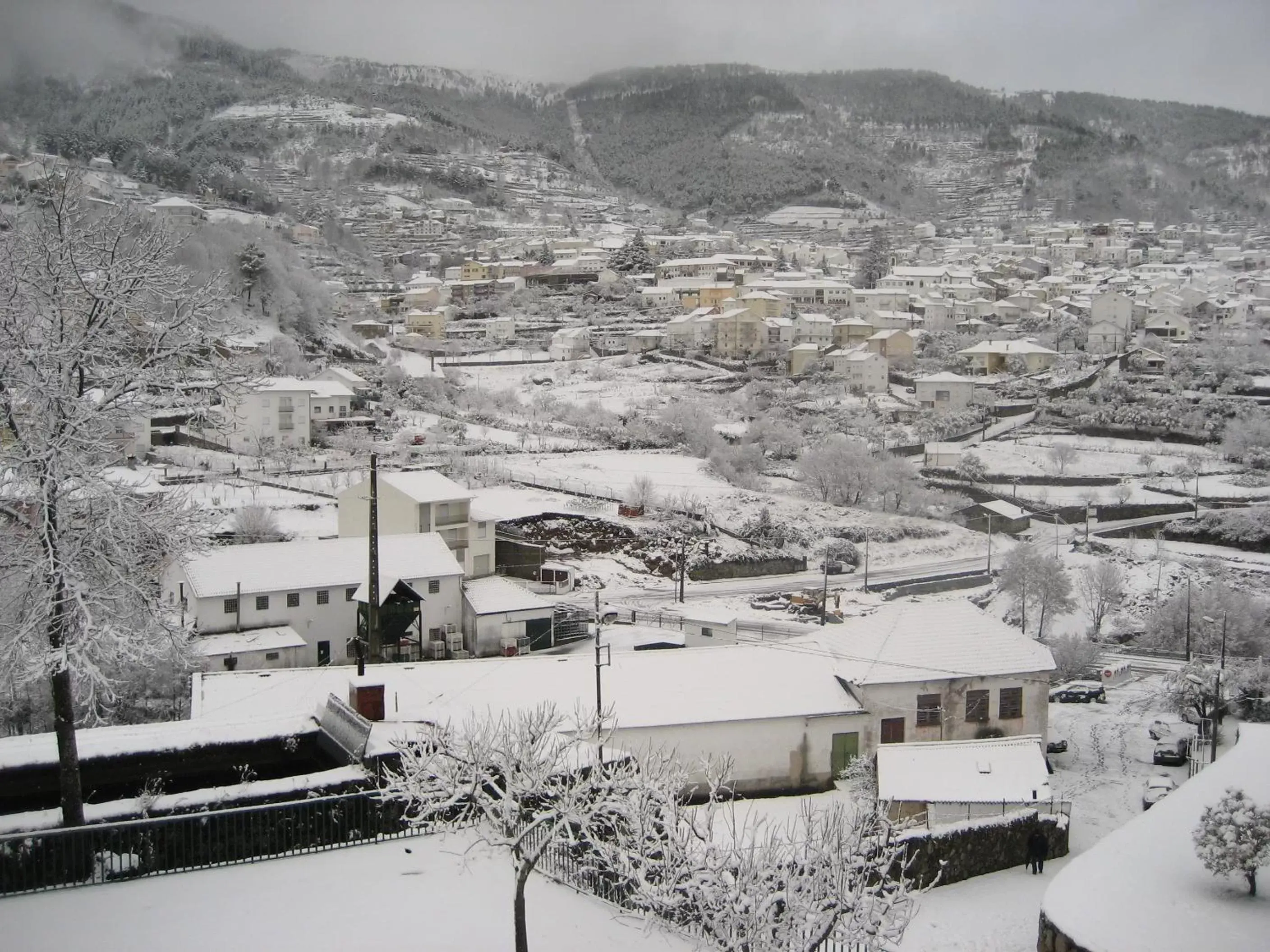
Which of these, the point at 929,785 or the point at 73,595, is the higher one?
the point at 73,595

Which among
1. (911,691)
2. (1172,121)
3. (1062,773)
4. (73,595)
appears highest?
(1172,121)

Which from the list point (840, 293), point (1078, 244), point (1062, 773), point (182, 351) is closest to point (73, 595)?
point (182, 351)

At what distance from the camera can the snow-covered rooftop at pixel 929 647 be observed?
13.8 m

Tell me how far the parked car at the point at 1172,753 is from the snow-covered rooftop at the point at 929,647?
88.8 inches

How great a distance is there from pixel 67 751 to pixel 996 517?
105 feet

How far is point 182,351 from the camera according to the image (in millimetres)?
7039

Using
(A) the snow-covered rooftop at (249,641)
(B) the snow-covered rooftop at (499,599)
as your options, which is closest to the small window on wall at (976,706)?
(B) the snow-covered rooftop at (499,599)

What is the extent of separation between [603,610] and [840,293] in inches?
2228

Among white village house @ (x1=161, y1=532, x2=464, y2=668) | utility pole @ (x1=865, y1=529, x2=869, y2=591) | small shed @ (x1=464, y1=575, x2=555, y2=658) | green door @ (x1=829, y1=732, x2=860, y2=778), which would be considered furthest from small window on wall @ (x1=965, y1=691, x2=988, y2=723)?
utility pole @ (x1=865, y1=529, x2=869, y2=591)

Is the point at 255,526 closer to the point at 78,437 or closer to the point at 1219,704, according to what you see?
the point at 1219,704

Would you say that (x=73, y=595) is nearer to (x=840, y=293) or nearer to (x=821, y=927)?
(x=821, y=927)

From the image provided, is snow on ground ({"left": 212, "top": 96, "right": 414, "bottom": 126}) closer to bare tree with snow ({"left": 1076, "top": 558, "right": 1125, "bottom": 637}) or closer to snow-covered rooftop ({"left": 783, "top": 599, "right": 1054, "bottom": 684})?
bare tree with snow ({"left": 1076, "top": 558, "right": 1125, "bottom": 637})

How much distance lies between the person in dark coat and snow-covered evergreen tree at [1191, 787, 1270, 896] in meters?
1.82

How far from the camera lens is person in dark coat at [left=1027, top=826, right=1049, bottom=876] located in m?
10.9
